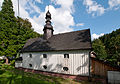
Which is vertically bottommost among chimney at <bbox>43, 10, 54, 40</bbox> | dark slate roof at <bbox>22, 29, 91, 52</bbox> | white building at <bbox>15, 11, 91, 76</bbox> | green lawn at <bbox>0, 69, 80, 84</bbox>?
green lawn at <bbox>0, 69, 80, 84</bbox>

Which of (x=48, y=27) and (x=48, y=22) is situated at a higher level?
(x=48, y=22)

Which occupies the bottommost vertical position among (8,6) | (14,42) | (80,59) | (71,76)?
(71,76)

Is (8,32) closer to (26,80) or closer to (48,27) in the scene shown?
(48,27)

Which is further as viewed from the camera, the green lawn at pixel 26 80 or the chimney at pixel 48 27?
the chimney at pixel 48 27

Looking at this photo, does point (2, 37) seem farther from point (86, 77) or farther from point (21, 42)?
point (86, 77)

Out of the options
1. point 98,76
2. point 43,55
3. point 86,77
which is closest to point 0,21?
point 43,55

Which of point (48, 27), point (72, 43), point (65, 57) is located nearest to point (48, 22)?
point (48, 27)

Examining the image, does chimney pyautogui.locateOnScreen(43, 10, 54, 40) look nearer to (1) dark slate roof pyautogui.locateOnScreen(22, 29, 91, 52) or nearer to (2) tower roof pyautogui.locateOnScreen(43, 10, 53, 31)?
(2) tower roof pyautogui.locateOnScreen(43, 10, 53, 31)

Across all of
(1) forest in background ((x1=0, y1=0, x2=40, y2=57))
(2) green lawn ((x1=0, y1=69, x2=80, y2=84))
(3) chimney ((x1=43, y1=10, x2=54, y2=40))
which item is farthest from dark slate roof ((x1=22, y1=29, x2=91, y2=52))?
(1) forest in background ((x1=0, y1=0, x2=40, y2=57))

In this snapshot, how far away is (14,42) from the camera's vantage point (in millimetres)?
19672

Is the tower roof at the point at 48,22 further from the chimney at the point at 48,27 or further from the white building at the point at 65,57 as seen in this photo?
the white building at the point at 65,57

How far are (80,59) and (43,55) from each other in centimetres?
652

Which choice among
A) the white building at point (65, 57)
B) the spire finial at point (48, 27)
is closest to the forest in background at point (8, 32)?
the white building at point (65, 57)

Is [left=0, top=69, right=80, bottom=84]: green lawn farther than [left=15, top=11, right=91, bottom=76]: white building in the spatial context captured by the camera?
No
